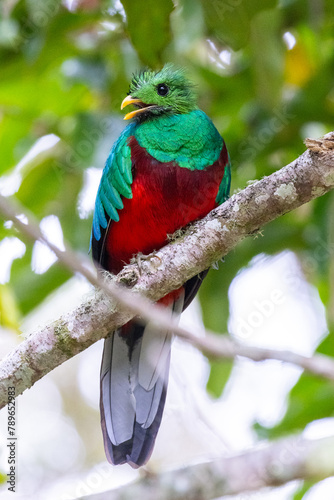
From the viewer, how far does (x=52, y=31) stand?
4.29 meters

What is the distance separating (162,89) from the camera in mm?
4109

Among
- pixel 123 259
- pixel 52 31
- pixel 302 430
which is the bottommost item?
pixel 302 430

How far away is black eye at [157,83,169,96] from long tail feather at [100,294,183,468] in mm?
1281

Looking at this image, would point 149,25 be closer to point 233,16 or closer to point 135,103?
point 233,16

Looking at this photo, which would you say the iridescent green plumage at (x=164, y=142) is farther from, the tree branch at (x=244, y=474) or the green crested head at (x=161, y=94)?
the tree branch at (x=244, y=474)

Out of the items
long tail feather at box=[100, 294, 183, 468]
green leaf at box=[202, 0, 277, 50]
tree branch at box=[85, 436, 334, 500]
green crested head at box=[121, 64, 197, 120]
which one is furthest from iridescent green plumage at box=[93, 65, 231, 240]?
tree branch at box=[85, 436, 334, 500]

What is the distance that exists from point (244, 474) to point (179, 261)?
107 cm

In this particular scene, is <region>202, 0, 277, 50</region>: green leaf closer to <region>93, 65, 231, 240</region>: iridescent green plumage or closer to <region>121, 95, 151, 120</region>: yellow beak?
<region>93, 65, 231, 240</region>: iridescent green plumage

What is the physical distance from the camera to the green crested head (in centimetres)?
404

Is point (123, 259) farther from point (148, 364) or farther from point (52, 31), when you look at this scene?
point (52, 31)

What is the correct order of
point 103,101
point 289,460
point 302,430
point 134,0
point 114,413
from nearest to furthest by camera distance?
point 289,460
point 134,0
point 114,413
point 302,430
point 103,101

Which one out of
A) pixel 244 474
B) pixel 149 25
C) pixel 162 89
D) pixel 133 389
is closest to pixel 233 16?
pixel 149 25

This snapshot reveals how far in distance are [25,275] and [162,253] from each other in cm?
154

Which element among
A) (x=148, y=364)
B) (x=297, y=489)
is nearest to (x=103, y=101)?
(x=148, y=364)
